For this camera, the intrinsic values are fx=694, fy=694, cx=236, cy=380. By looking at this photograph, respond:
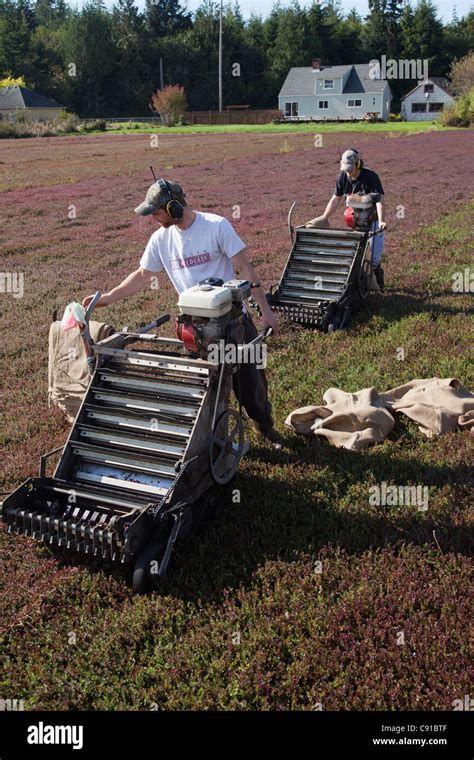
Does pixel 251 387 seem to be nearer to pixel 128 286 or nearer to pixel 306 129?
pixel 128 286

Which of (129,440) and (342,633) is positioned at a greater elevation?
(129,440)

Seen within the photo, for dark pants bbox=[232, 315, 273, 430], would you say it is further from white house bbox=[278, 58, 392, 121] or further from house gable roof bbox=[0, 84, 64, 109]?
white house bbox=[278, 58, 392, 121]

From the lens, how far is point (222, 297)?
4484 mm

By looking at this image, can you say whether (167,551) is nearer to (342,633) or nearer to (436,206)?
(342,633)

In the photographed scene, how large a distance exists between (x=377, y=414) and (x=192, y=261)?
2.22 metres

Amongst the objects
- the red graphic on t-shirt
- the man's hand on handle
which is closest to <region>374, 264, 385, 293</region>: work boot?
the man's hand on handle

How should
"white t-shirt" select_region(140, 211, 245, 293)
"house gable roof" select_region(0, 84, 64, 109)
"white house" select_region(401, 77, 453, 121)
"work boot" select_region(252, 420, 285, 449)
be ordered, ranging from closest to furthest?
1. "white t-shirt" select_region(140, 211, 245, 293)
2. "work boot" select_region(252, 420, 285, 449)
3. "house gable roof" select_region(0, 84, 64, 109)
4. "white house" select_region(401, 77, 453, 121)

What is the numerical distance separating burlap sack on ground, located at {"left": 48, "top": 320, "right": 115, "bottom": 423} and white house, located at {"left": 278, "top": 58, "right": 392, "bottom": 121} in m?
82.6

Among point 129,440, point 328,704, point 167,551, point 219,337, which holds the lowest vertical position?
point 328,704

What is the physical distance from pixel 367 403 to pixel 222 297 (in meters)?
2.39

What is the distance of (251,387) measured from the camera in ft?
18.4

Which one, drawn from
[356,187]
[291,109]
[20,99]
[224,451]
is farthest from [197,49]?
[224,451]

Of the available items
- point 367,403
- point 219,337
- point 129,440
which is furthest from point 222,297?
point 367,403

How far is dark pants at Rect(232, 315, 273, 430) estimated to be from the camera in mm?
5457
